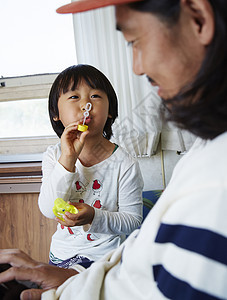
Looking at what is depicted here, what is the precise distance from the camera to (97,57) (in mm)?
1871

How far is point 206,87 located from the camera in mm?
473

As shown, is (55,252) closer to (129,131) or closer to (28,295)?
(28,295)

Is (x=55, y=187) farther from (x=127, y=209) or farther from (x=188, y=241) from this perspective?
A: (x=188, y=241)

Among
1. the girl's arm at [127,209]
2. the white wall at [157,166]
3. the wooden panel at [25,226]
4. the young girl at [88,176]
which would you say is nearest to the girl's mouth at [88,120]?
the young girl at [88,176]

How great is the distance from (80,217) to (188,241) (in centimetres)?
63

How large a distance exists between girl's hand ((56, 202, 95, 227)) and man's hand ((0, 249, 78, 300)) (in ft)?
0.83

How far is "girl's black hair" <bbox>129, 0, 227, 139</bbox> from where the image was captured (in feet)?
1.45

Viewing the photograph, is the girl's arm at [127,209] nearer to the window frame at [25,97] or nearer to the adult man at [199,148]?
the adult man at [199,148]

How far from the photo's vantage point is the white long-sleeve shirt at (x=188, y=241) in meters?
0.44

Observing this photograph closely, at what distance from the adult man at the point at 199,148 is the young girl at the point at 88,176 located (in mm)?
628

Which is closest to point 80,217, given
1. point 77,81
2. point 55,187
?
point 55,187

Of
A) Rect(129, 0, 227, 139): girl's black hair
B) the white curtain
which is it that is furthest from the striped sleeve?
the white curtain

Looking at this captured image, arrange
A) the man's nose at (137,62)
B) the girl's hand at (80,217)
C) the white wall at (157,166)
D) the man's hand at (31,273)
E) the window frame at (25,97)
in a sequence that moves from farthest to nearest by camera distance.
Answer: the window frame at (25,97), the white wall at (157,166), the girl's hand at (80,217), the man's hand at (31,273), the man's nose at (137,62)

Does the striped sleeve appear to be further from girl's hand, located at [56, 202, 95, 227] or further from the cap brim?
girl's hand, located at [56, 202, 95, 227]
